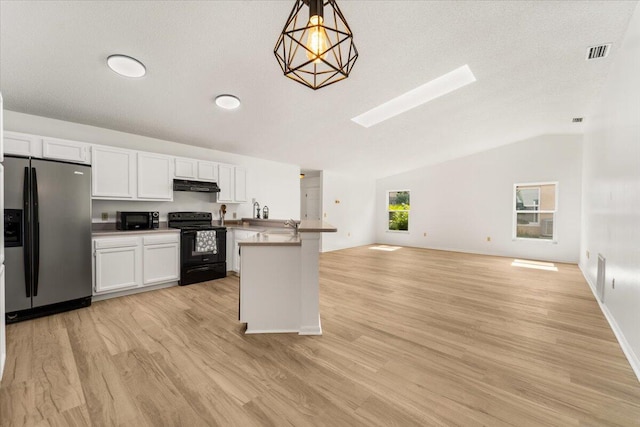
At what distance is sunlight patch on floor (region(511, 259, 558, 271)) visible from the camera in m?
5.37

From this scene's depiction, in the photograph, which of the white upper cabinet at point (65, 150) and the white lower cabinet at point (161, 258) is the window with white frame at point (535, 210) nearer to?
the white lower cabinet at point (161, 258)

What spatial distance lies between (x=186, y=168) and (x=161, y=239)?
3.86ft

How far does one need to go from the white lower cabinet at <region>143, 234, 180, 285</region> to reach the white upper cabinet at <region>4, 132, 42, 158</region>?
1444mm

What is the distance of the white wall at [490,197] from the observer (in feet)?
19.5

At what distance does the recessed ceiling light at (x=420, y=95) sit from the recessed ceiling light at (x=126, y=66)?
9.29 ft

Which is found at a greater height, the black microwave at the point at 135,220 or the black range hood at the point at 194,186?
the black range hood at the point at 194,186

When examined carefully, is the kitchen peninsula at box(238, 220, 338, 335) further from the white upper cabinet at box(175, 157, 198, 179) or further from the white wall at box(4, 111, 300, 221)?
the white wall at box(4, 111, 300, 221)

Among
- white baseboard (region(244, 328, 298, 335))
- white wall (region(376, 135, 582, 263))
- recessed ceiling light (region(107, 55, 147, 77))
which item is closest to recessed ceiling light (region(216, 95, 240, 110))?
recessed ceiling light (region(107, 55, 147, 77))

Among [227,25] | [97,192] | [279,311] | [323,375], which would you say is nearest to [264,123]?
[227,25]

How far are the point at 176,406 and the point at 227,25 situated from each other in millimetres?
2790

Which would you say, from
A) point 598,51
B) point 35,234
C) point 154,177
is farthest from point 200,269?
point 598,51

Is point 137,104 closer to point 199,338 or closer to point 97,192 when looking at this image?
point 97,192

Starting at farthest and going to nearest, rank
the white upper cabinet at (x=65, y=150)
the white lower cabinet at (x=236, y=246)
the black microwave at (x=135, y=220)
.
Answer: the white lower cabinet at (x=236, y=246) → the black microwave at (x=135, y=220) → the white upper cabinet at (x=65, y=150)

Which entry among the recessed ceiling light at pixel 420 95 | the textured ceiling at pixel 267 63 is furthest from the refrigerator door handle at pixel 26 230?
the recessed ceiling light at pixel 420 95
